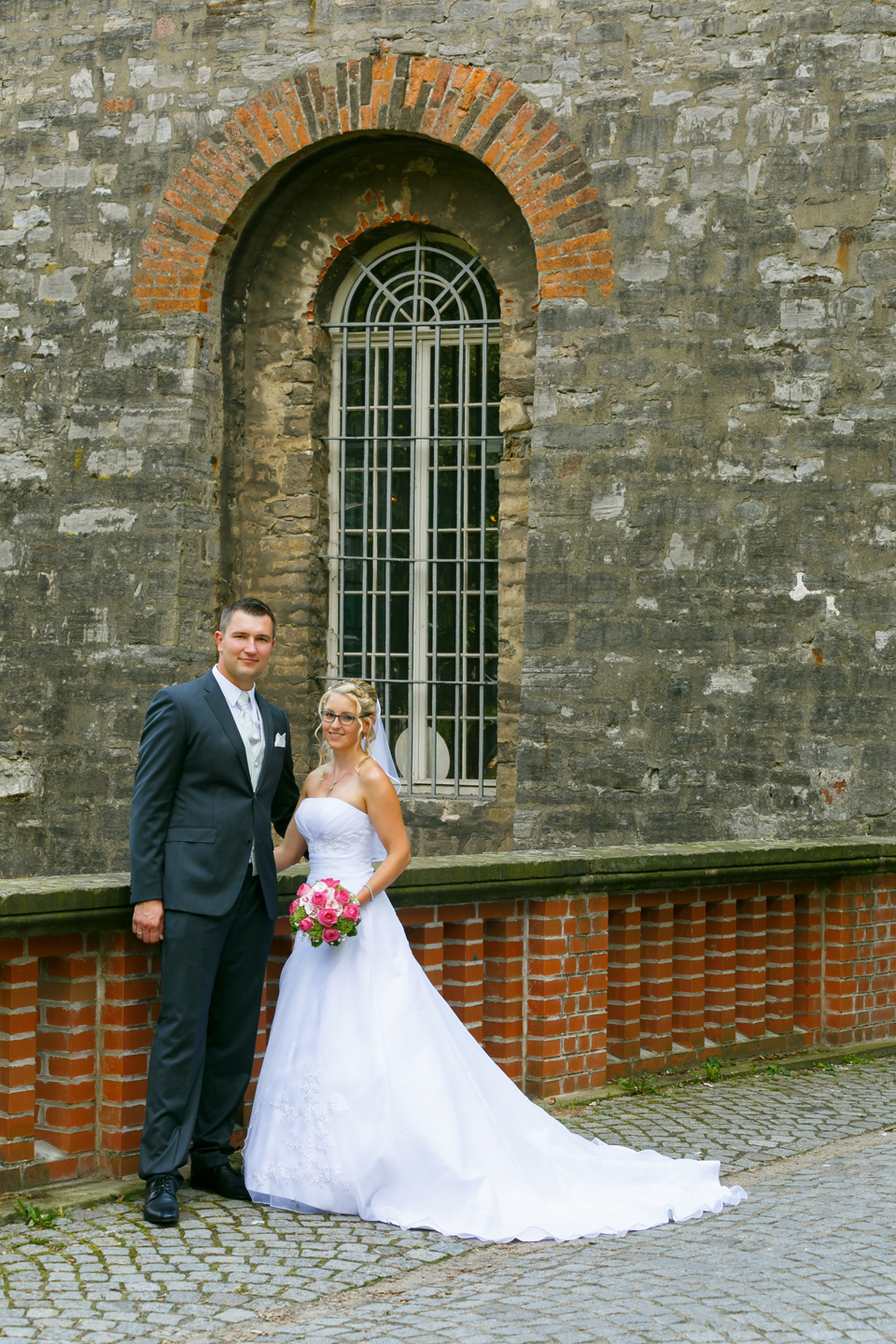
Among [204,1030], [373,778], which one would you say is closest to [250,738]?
[373,778]

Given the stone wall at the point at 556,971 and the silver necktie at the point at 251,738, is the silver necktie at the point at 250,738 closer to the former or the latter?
the silver necktie at the point at 251,738

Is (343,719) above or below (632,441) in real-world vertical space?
below

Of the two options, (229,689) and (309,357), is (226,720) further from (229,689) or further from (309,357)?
(309,357)

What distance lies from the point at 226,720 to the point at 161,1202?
141 centimetres

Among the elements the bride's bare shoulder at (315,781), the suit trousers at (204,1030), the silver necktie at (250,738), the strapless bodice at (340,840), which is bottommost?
the suit trousers at (204,1030)

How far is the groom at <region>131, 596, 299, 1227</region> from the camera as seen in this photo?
448 cm

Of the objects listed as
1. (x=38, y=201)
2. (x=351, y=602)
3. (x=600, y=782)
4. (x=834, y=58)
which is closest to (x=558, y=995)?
(x=600, y=782)

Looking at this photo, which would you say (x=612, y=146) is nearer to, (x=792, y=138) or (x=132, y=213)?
(x=792, y=138)

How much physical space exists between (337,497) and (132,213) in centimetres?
217

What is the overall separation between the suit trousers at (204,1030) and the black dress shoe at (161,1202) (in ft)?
0.08

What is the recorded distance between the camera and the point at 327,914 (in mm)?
4742

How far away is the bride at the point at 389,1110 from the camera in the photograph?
4.48 metres

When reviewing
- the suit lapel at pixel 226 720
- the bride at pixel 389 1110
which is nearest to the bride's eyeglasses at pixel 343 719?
the bride at pixel 389 1110

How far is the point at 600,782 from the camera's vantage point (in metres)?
8.70
